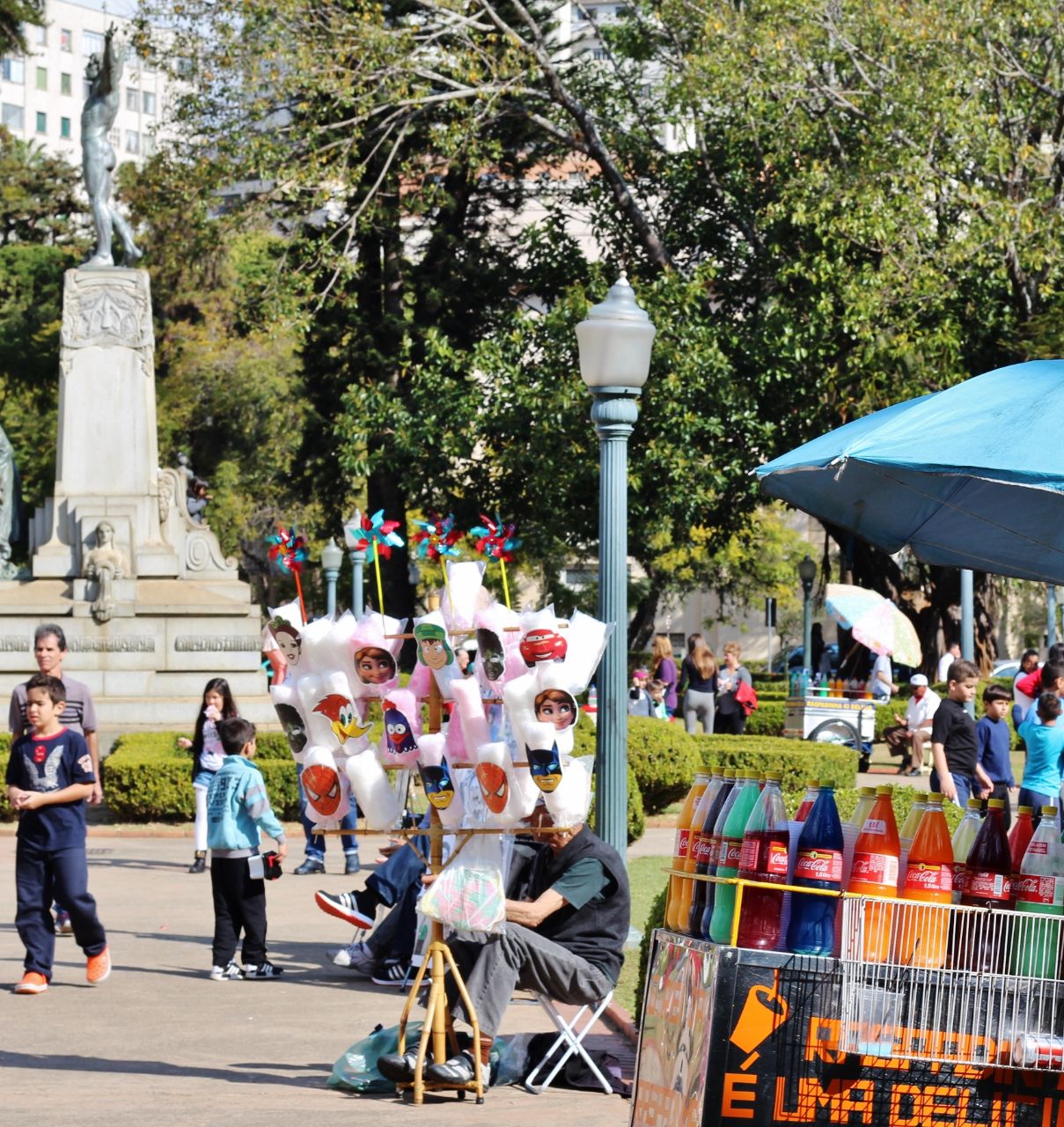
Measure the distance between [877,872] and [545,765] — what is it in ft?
6.99

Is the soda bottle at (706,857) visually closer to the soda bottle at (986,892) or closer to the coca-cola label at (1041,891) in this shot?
the soda bottle at (986,892)

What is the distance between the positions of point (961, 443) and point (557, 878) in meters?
3.33

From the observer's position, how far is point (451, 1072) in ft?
24.3

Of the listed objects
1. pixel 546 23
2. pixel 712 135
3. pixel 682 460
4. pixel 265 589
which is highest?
pixel 546 23

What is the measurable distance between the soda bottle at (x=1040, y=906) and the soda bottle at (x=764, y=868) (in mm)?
625

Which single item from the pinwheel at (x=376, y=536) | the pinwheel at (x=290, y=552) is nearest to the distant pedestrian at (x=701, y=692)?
the pinwheel at (x=290, y=552)

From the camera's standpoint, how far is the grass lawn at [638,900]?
9938 millimetres

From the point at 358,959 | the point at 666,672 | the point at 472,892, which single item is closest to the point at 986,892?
the point at 472,892

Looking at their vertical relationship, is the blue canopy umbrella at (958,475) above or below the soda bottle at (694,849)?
above

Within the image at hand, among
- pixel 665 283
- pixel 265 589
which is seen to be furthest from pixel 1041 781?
pixel 265 589

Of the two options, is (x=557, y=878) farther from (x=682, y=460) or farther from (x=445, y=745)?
(x=682, y=460)

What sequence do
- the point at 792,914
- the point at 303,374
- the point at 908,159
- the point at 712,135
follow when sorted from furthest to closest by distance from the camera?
the point at 303,374 < the point at 712,135 < the point at 908,159 < the point at 792,914

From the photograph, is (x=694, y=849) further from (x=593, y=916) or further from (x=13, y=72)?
(x=13, y=72)

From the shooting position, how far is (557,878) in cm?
777
